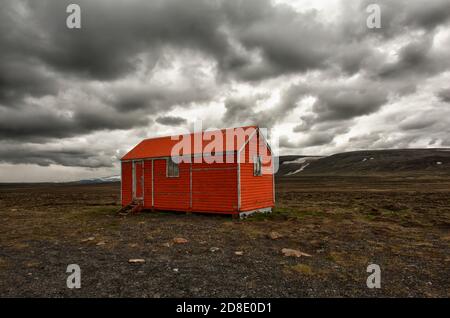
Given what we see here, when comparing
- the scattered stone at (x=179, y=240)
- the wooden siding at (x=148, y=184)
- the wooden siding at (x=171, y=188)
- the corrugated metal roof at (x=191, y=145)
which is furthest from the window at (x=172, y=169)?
the scattered stone at (x=179, y=240)

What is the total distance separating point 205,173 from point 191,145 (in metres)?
2.90

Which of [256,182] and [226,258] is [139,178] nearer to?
[256,182]

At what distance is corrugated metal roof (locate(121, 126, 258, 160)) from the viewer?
1964cm

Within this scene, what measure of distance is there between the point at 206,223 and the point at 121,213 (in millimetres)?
7939

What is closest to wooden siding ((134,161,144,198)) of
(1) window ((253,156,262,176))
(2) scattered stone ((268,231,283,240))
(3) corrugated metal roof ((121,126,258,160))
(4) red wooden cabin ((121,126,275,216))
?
(4) red wooden cabin ((121,126,275,216))

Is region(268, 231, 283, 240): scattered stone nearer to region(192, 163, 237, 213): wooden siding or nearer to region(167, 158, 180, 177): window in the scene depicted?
region(192, 163, 237, 213): wooden siding

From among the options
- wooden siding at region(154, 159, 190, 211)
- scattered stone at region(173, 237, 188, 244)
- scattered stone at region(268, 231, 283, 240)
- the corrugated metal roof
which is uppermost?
the corrugated metal roof

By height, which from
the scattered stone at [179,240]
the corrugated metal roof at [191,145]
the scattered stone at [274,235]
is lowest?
the scattered stone at [274,235]

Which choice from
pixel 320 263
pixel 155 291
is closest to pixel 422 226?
pixel 320 263

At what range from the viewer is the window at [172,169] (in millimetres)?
21281

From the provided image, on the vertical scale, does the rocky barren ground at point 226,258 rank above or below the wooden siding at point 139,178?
below

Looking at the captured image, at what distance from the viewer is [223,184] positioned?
19.1 metres

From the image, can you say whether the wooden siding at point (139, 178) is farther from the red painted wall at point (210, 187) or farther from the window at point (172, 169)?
the window at point (172, 169)
